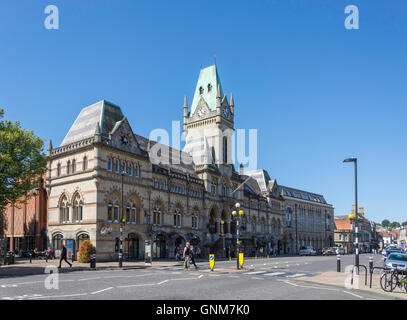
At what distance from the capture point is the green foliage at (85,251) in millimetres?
35031

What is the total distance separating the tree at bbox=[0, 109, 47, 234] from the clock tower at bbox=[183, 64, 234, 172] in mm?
28143

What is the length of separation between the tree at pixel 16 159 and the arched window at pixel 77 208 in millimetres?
5643

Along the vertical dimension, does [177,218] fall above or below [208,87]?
below

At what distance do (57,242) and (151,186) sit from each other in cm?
1187

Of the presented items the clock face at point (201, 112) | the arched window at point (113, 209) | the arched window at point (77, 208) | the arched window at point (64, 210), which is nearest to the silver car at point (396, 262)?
the arched window at point (113, 209)

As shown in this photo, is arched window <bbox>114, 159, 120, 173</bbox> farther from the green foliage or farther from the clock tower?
the clock tower

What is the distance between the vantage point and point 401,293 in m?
16.1

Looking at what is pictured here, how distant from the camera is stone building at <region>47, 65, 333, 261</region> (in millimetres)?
38906

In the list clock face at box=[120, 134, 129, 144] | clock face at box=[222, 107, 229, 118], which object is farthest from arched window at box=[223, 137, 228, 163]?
clock face at box=[120, 134, 129, 144]

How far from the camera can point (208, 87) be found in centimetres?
6794

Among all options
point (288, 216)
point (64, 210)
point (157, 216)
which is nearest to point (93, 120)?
point (64, 210)

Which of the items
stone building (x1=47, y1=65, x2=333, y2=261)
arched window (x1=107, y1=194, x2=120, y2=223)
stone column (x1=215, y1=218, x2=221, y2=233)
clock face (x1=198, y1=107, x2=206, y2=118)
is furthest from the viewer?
clock face (x1=198, y1=107, x2=206, y2=118)

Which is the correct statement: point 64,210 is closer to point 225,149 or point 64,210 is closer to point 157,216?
point 157,216
